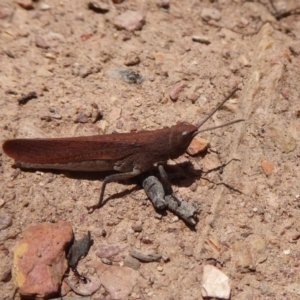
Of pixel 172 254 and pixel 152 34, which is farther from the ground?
pixel 152 34

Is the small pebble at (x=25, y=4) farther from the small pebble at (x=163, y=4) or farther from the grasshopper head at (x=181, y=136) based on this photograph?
the grasshopper head at (x=181, y=136)

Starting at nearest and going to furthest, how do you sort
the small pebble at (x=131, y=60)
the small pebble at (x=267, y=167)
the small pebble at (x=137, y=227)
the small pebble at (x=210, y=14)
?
the small pebble at (x=137, y=227), the small pebble at (x=267, y=167), the small pebble at (x=131, y=60), the small pebble at (x=210, y=14)

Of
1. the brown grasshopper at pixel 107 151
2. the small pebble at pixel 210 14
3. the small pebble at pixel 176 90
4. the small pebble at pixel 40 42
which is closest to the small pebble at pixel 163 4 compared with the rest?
the small pebble at pixel 210 14

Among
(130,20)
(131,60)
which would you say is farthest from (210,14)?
(131,60)

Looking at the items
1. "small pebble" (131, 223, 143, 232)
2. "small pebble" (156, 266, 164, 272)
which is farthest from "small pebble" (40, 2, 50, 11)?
"small pebble" (156, 266, 164, 272)

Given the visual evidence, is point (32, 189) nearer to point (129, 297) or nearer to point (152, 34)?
point (129, 297)

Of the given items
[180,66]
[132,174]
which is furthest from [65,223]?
[180,66]

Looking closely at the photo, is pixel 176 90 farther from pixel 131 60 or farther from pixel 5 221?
pixel 5 221
